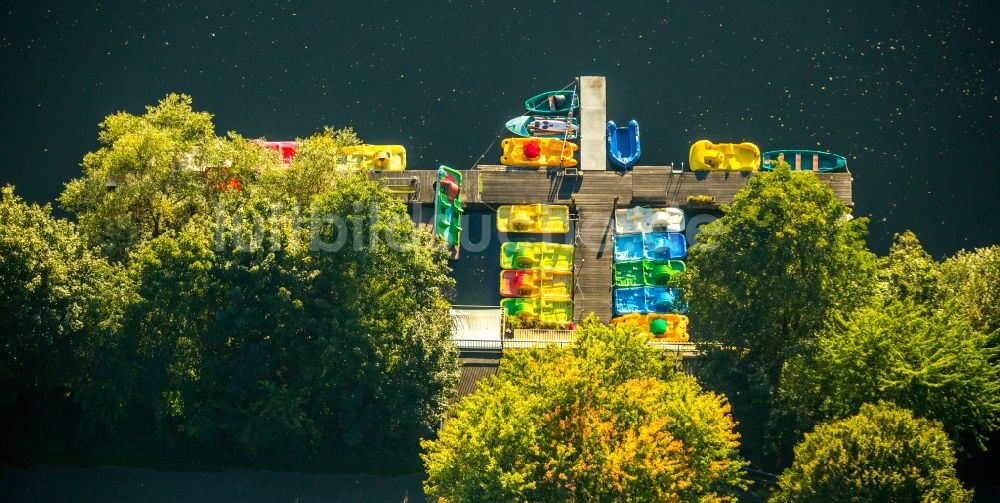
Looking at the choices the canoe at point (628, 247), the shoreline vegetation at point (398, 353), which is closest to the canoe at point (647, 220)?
the canoe at point (628, 247)

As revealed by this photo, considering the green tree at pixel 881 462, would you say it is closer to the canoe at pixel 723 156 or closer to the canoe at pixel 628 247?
the canoe at pixel 628 247

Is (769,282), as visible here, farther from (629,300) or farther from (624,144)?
(624,144)

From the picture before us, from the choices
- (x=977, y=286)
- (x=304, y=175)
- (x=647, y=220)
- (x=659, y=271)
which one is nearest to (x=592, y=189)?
(x=647, y=220)

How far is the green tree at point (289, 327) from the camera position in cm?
7162

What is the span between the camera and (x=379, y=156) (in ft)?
283

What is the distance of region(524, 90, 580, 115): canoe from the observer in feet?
288

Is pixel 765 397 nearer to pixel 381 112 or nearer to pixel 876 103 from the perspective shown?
pixel 876 103

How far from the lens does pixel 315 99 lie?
88.9m

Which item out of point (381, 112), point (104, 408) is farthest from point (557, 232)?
point (104, 408)

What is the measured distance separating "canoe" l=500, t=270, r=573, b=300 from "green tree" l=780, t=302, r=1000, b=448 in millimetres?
18795

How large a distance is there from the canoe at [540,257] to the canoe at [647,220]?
12.3 ft

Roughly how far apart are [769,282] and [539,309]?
57.4 feet

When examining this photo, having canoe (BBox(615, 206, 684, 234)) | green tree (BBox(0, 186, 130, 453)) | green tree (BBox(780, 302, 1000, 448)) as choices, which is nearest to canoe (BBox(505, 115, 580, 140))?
canoe (BBox(615, 206, 684, 234))

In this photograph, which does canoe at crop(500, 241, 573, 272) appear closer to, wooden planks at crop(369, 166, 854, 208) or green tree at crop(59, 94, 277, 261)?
wooden planks at crop(369, 166, 854, 208)
